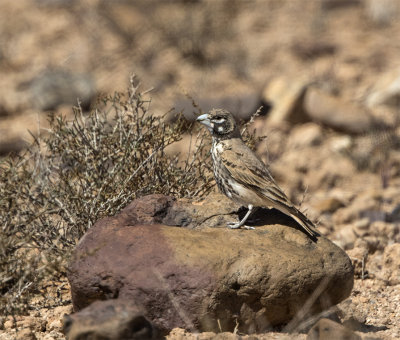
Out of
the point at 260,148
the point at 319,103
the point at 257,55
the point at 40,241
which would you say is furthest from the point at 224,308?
the point at 257,55

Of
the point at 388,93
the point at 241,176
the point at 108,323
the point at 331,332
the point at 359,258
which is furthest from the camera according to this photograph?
the point at 388,93

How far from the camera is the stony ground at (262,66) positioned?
921cm

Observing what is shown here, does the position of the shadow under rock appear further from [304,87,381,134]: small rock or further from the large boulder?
[304,87,381,134]: small rock

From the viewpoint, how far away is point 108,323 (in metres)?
4.30

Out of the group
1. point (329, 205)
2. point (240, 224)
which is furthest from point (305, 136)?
point (240, 224)

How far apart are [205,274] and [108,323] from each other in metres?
0.79

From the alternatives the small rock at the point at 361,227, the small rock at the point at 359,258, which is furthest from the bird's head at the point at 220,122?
the small rock at the point at 361,227

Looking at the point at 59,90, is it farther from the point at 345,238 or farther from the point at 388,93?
the point at 345,238

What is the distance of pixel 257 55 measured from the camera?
14.1 meters

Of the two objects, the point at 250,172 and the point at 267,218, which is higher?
the point at 250,172

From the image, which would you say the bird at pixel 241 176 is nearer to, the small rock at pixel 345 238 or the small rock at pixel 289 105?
the small rock at pixel 345 238

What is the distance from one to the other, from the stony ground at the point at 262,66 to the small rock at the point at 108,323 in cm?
329

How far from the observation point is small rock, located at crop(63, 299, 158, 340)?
168 inches

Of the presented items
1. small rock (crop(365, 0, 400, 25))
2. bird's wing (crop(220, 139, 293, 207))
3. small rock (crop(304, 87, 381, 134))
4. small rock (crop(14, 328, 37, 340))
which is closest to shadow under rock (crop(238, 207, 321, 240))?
bird's wing (crop(220, 139, 293, 207))
